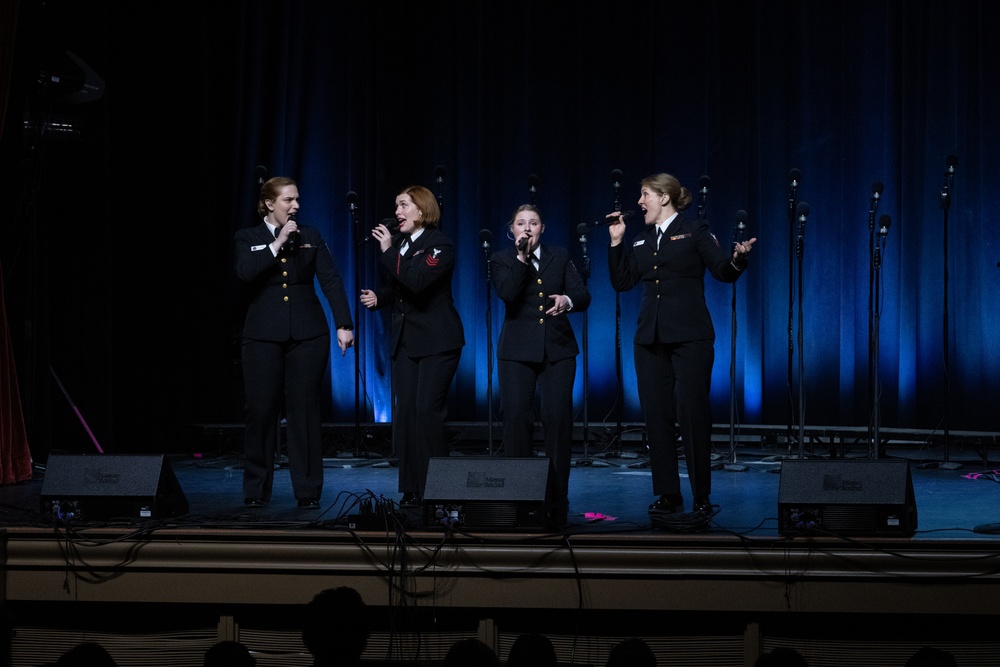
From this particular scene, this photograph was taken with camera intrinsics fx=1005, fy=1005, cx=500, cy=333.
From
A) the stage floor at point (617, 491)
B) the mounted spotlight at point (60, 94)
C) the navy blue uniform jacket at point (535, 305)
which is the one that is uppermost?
the mounted spotlight at point (60, 94)

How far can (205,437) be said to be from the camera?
761 cm

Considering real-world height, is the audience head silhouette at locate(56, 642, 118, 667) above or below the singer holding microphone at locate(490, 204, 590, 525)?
below

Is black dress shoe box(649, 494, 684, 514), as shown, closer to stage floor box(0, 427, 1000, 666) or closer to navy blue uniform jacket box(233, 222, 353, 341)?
stage floor box(0, 427, 1000, 666)

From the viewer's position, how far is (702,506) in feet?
14.2

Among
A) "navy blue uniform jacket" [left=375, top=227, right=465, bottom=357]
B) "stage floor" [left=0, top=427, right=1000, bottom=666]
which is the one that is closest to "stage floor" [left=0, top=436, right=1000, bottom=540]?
"stage floor" [left=0, top=427, right=1000, bottom=666]

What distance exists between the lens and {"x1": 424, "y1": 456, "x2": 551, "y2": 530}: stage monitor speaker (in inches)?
149

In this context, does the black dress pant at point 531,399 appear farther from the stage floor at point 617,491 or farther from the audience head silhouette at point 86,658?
the audience head silhouette at point 86,658

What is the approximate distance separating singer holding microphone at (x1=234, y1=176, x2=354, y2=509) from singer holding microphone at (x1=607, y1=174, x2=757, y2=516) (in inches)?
55.7

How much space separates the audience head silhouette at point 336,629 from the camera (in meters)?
2.12

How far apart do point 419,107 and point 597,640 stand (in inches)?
233

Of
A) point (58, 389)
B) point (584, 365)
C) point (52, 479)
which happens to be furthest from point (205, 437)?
point (52, 479)

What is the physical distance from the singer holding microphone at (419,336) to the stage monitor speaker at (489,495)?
780 millimetres

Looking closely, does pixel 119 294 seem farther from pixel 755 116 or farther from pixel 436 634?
pixel 755 116

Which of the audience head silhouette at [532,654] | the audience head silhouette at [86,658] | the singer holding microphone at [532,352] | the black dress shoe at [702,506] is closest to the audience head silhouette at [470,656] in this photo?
the audience head silhouette at [532,654]
